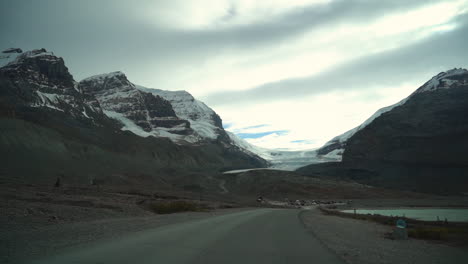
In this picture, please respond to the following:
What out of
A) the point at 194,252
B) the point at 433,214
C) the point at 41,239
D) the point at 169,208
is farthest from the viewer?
the point at 433,214

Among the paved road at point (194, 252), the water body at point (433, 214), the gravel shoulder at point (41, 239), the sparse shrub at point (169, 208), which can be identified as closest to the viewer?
the paved road at point (194, 252)

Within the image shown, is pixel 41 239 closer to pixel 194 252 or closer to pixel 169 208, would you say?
pixel 194 252

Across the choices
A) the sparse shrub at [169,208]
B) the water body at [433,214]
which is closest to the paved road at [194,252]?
the sparse shrub at [169,208]

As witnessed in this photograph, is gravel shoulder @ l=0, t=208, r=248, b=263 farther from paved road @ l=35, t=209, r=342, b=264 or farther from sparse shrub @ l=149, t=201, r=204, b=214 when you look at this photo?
sparse shrub @ l=149, t=201, r=204, b=214

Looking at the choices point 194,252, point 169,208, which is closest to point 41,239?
point 194,252

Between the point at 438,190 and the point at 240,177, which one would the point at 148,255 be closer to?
the point at 438,190

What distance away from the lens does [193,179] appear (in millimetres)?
144875

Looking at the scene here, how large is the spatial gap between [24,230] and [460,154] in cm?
17814

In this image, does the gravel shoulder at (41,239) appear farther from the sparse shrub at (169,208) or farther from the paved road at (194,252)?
the sparse shrub at (169,208)

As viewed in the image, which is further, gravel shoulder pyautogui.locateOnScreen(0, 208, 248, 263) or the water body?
the water body

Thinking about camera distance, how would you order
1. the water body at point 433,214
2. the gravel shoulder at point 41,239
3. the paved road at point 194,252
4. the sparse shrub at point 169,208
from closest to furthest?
the paved road at point 194,252 → the gravel shoulder at point 41,239 → the sparse shrub at point 169,208 → the water body at point 433,214

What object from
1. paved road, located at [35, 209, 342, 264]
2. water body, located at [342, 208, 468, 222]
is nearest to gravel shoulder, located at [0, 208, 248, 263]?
paved road, located at [35, 209, 342, 264]

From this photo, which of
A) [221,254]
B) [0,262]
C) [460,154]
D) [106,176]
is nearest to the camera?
[0,262]

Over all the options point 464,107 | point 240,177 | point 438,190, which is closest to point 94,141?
point 240,177
